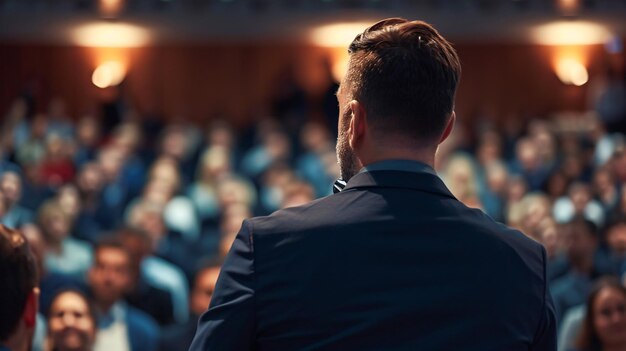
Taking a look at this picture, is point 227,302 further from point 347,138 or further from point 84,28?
point 84,28

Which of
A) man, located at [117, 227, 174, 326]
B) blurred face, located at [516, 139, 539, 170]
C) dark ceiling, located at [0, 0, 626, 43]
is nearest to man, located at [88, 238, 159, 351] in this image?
man, located at [117, 227, 174, 326]

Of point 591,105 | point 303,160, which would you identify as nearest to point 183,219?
point 303,160

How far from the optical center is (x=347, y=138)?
123cm

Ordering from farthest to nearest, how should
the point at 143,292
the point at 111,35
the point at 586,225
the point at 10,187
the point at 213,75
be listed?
the point at 213,75 < the point at 111,35 < the point at 10,187 < the point at 586,225 < the point at 143,292

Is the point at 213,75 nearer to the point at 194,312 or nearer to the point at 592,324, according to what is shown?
the point at 194,312

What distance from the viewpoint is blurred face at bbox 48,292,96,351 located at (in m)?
3.41

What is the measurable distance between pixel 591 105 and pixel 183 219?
765cm

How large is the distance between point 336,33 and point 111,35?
9.33 ft

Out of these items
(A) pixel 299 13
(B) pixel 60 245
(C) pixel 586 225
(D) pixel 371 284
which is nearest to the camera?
(D) pixel 371 284

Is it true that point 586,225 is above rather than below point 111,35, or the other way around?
below

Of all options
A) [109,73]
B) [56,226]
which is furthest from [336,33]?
[56,226]

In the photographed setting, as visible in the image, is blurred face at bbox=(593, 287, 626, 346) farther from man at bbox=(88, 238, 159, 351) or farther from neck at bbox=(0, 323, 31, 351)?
neck at bbox=(0, 323, 31, 351)

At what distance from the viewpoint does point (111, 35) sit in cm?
1288

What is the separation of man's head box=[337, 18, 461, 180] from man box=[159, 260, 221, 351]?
2734mm
